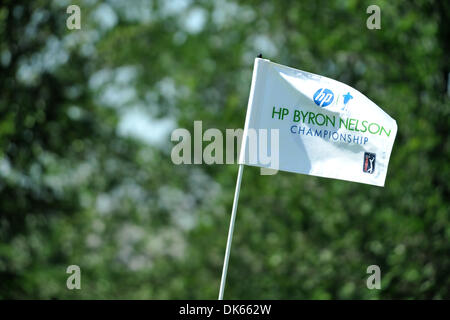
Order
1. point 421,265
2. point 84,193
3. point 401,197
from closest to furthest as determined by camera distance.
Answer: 1. point 421,265
2. point 401,197
3. point 84,193

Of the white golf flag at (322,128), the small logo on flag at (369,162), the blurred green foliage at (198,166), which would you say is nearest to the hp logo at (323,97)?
the white golf flag at (322,128)

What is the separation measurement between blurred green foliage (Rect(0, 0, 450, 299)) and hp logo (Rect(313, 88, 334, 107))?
377cm

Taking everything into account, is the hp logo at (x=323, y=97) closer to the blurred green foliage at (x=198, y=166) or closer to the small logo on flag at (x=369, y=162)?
the small logo on flag at (x=369, y=162)

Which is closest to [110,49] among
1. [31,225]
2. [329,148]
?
[31,225]

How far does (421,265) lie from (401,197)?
3.56ft

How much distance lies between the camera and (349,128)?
4961 millimetres

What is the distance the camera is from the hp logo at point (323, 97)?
4965 mm

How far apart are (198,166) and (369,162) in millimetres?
7799

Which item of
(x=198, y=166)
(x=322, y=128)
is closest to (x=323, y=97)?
(x=322, y=128)

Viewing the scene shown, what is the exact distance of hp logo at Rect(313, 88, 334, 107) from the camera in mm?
4965

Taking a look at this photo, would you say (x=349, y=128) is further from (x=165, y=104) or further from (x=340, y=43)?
(x=165, y=104)

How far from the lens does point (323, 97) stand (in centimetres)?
498

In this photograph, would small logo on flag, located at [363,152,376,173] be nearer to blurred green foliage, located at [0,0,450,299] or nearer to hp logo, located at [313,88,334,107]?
hp logo, located at [313,88,334,107]

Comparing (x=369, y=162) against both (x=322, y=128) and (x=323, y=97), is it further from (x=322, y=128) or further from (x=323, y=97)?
(x=323, y=97)
